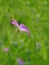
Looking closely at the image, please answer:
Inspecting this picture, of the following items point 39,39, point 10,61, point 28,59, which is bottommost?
Answer: point 28,59

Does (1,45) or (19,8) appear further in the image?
(1,45)

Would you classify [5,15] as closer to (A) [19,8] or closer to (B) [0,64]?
(A) [19,8]

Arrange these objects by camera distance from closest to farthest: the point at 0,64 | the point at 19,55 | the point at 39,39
Result: the point at 39,39, the point at 0,64, the point at 19,55

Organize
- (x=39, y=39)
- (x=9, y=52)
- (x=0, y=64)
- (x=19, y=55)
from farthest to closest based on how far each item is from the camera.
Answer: (x=19, y=55)
(x=9, y=52)
(x=0, y=64)
(x=39, y=39)

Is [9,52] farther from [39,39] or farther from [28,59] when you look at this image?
[39,39]

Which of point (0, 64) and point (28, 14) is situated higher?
point (28, 14)

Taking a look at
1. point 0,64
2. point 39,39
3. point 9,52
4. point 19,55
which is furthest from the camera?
point 19,55

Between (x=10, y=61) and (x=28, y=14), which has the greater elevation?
(x=28, y=14)

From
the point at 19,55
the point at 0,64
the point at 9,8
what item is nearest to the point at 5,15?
the point at 9,8

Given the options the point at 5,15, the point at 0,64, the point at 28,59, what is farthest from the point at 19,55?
the point at 5,15
